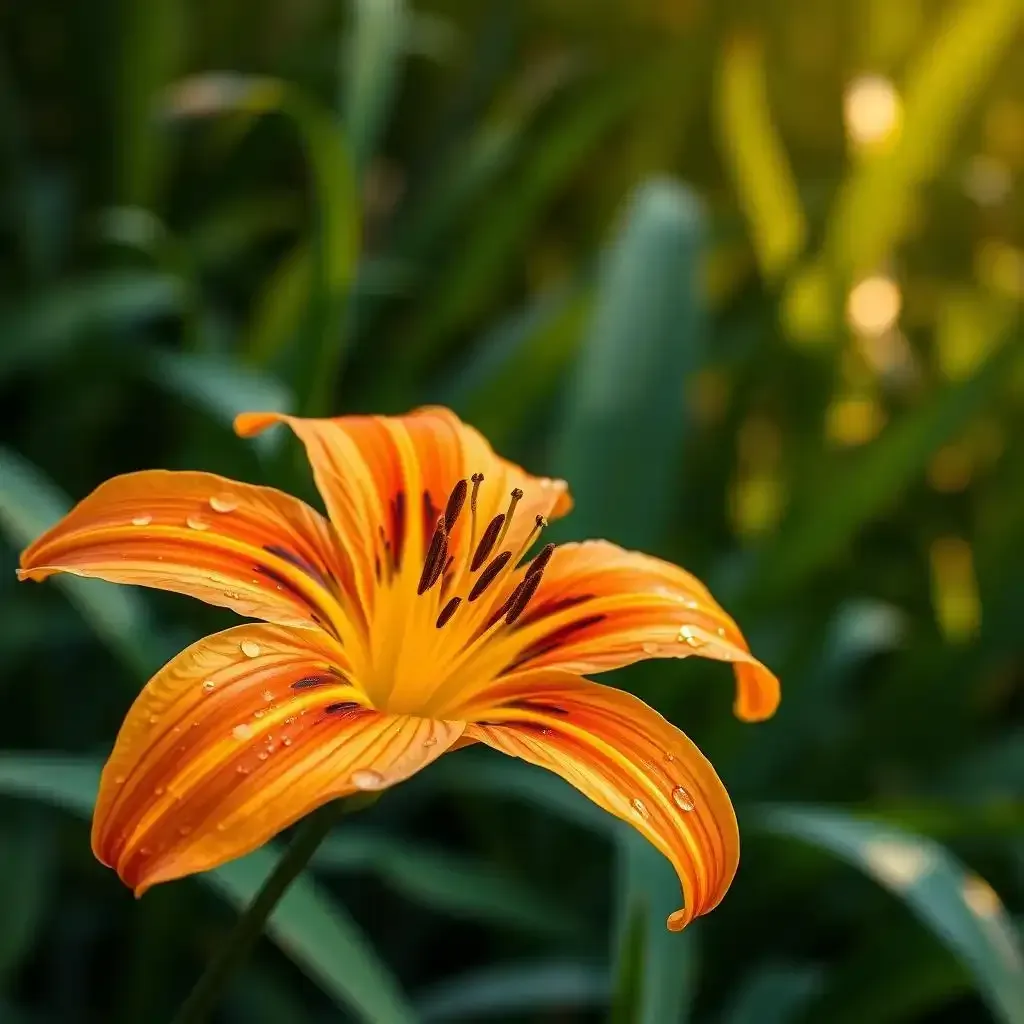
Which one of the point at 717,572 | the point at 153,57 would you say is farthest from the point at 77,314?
the point at 717,572

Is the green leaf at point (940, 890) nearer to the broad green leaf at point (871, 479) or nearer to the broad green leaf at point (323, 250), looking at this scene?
the broad green leaf at point (871, 479)

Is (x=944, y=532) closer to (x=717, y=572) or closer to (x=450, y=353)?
(x=717, y=572)

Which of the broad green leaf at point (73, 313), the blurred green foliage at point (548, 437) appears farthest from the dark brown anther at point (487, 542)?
the broad green leaf at point (73, 313)

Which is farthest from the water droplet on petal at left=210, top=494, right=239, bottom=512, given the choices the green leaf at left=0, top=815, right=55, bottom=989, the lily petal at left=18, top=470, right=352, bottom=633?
the green leaf at left=0, top=815, right=55, bottom=989

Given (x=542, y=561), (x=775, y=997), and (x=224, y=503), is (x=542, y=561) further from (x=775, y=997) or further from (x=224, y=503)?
(x=775, y=997)

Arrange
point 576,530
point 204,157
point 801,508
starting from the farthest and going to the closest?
point 204,157 < point 801,508 < point 576,530

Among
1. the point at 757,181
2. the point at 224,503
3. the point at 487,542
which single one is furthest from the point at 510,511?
the point at 757,181

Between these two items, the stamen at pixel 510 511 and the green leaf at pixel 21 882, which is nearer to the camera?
the stamen at pixel 510 511
